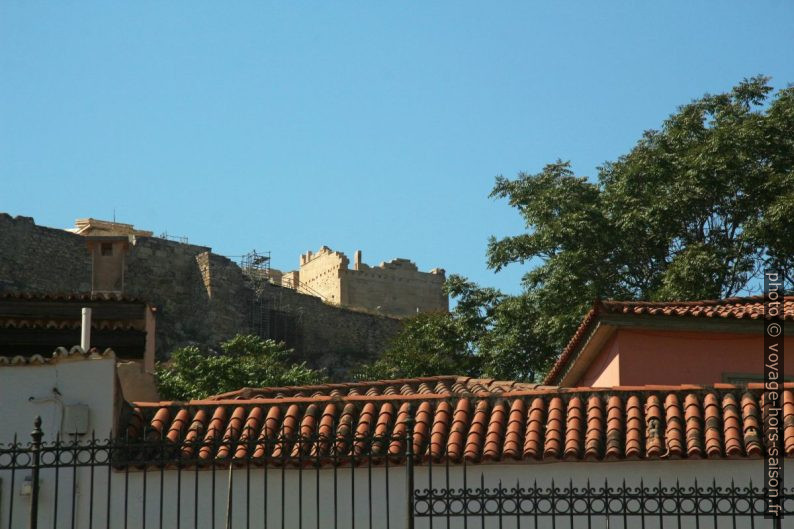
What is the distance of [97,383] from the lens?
15906 millimetres

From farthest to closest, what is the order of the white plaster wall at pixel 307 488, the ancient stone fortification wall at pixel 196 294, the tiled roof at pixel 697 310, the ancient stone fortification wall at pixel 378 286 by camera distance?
1. the ancient stone fortification wall at pixel 378 286
2. the ancient stone fortification wall at pixel 196 294
3. the tiled roof at pixel 697 310
4. the white plaster wall at pixel 307 488

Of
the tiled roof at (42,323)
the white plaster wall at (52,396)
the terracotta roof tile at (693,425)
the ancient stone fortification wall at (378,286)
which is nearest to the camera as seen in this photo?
the terracotta roof tile at (693,425)

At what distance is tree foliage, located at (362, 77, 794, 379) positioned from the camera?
36188 mm

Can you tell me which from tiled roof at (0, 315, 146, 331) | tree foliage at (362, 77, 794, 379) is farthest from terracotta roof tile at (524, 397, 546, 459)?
tree foliage at (362, 77, 794, 379)

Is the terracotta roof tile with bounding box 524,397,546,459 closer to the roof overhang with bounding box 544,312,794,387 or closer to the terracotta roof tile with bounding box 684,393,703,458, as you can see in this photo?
the terracotta roof tile with bounding box 684,393,703,458

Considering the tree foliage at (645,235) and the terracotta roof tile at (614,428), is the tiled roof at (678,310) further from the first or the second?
the tree foliage at (645,235)

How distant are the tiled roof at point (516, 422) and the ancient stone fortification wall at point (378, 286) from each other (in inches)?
2080

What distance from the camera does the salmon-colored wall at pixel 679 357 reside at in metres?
21.3

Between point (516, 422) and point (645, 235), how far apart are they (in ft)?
75.0

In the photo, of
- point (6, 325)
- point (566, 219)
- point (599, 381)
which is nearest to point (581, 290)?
point (566, 219)

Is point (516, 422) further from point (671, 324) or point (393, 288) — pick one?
point (393, 288)

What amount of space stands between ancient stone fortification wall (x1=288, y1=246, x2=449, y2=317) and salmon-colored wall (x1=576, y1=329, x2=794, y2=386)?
158 ft

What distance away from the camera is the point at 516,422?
16.2m

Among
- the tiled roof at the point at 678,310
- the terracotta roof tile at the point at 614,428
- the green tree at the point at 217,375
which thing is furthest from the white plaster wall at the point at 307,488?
the green tree at the point at 217,375
